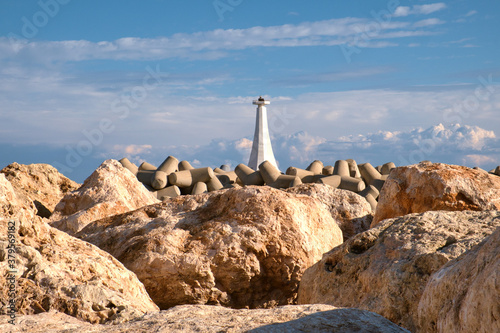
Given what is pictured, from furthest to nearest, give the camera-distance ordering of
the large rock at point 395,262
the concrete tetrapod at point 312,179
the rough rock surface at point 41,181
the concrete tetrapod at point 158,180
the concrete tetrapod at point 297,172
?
the concrete tetrapod at point 297,172, the concrete tetrapod at point 312,179, the concrete tetrapod at point 158,180, the rough rock surface at point 41,181, the large rock at point 395,262

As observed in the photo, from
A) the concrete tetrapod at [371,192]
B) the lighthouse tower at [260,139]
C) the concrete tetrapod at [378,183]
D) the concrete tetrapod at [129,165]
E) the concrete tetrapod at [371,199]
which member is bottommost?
the concrete tetrapod at [371,199]

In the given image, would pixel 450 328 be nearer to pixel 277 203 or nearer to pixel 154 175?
pixel 277 203

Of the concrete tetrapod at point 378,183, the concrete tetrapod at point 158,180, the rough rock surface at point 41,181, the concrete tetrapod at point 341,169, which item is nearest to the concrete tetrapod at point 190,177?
the concrete tetrapod at point 158,180

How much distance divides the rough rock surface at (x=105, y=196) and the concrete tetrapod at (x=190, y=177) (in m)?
7.45

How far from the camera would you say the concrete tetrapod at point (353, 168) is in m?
17.3

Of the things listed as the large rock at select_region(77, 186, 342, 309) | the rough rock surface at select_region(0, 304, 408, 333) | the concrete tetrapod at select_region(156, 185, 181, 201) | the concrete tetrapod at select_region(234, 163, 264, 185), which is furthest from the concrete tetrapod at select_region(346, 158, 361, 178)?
the rough rock surface at select_region(0, 304, 408, 333)

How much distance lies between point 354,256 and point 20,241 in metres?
2.37

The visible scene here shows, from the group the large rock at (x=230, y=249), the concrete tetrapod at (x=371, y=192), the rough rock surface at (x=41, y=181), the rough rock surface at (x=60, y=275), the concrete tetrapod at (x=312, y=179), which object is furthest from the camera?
the concrete tetrapod at (x=312, y=179)

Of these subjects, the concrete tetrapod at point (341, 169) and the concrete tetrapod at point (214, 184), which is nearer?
the concrete tetrapod at point (214, 184)

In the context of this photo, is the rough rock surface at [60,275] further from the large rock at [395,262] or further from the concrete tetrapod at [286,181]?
the concrete tetrapod at [286,181]

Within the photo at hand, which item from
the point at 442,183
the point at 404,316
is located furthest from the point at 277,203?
the point at 442,183

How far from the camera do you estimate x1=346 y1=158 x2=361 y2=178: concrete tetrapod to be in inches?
681

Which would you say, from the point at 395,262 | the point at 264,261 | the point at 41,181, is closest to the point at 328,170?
the point at 41,181

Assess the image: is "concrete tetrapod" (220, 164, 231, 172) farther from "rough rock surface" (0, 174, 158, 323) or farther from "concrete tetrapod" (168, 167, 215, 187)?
"rough rock surface" (0, 174, 158, 323)
